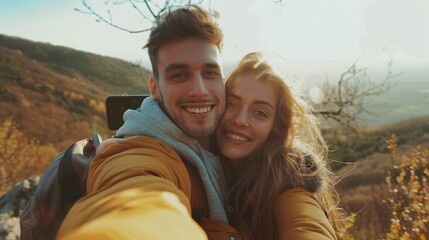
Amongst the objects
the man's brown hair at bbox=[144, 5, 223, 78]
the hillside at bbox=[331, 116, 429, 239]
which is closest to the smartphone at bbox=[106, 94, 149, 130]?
the man's brown hair at bbox=[144, 5, 223, 78]

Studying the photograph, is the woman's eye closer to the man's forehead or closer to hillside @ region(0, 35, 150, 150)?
the man's forehead

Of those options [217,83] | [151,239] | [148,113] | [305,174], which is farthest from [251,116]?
[151,239]

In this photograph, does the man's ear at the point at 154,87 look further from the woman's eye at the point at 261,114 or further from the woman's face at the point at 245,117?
the woman's eye at the point at 261,114

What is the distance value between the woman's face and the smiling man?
0.18 metres

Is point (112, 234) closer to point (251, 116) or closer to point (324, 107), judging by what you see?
point (251, 116)

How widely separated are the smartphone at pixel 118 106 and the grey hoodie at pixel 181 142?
1.13 metres

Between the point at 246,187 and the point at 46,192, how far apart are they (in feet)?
4.28

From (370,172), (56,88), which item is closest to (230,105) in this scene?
(370,172)

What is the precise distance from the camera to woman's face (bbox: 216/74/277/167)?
2785 mm

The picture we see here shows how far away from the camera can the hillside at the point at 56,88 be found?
3481 cm

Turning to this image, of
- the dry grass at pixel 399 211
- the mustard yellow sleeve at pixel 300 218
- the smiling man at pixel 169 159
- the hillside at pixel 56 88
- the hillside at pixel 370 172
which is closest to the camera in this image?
the smiling man at pixel 169 159

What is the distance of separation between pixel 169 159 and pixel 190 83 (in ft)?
2.66

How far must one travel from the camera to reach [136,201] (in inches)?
38.4

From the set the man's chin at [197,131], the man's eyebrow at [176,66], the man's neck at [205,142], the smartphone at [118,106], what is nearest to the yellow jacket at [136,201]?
the man's chin at [197,131]
